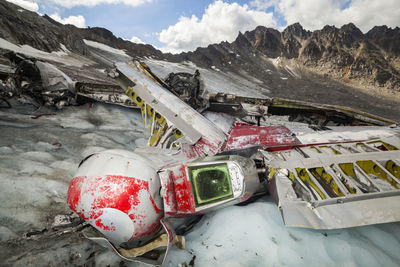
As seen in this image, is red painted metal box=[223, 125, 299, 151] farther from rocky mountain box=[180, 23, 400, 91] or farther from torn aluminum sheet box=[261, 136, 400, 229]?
rocky mountain box=[180, 23, 400, 91]

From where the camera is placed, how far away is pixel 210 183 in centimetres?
206

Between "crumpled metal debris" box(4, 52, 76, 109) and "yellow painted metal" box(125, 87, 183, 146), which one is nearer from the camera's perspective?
"yellow painted metal" box(125, 87, 183, 146)

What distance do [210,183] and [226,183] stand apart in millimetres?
201

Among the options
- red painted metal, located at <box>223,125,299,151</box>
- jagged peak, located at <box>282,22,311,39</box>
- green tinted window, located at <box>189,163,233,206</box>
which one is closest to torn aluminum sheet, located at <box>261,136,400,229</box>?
red painted metal, located at <box>223,125,299,151</box>

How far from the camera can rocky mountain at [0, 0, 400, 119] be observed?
70.0 ft

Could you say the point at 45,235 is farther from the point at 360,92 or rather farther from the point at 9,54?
the point at 360,92

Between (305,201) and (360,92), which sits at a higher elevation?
(360,92)

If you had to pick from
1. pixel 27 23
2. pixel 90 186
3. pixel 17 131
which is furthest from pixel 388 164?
pixel 27 23

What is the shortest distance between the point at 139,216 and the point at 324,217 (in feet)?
6.16

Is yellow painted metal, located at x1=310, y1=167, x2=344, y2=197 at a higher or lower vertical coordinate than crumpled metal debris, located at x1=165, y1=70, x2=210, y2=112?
lower

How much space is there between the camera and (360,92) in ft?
84.1

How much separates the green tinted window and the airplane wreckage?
0.4 inches

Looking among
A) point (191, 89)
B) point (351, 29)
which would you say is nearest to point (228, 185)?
point (191, 89)

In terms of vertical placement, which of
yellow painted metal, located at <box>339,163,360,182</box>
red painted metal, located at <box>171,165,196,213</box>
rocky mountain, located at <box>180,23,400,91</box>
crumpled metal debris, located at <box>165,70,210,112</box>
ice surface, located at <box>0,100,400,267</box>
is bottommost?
ice surface, located at <box>0,100,400,267</box>
